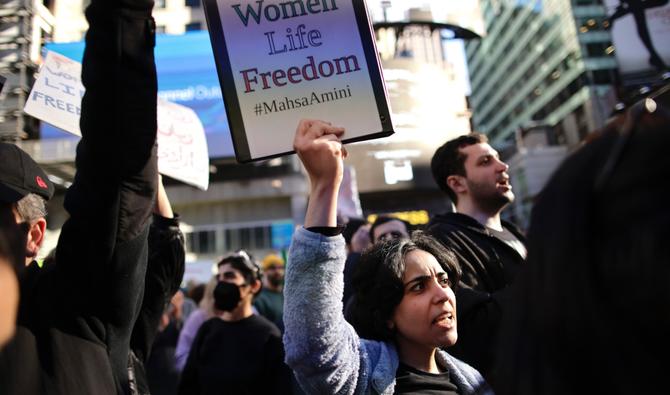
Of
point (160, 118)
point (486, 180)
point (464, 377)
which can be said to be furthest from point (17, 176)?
point (486, 180)

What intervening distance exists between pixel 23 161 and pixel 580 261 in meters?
1.23

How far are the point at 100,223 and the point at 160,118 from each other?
1781mm

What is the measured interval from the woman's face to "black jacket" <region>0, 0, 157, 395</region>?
88 centimetres

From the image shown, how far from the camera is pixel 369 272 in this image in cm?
180

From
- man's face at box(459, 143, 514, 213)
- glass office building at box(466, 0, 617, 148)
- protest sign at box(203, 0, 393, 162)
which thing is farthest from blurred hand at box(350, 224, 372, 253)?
glass office building at box(466, 0, 617, 148)

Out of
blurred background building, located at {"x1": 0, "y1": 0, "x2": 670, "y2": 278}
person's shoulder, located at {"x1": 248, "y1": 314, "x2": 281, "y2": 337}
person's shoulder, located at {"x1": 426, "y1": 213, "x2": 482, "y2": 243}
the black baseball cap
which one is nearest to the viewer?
the black baseball cap

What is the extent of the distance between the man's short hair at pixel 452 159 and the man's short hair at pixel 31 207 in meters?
2.00

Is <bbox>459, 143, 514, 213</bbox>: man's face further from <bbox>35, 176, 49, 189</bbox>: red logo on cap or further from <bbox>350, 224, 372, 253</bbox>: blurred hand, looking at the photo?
<bbox>35, 176, 49, 189</bbox>: red logo on cap

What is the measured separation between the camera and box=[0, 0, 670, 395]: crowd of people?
597 millimetres

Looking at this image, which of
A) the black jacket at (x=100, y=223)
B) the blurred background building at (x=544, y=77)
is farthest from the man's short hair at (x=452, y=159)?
the blurred background building at (x=544, y=77)

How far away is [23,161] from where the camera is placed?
126 cm

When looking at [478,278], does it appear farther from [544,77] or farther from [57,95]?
[544,77]

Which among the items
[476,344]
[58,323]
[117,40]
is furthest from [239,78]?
[476,344]

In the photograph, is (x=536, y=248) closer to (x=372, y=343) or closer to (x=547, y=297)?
(x=547, y=297)
